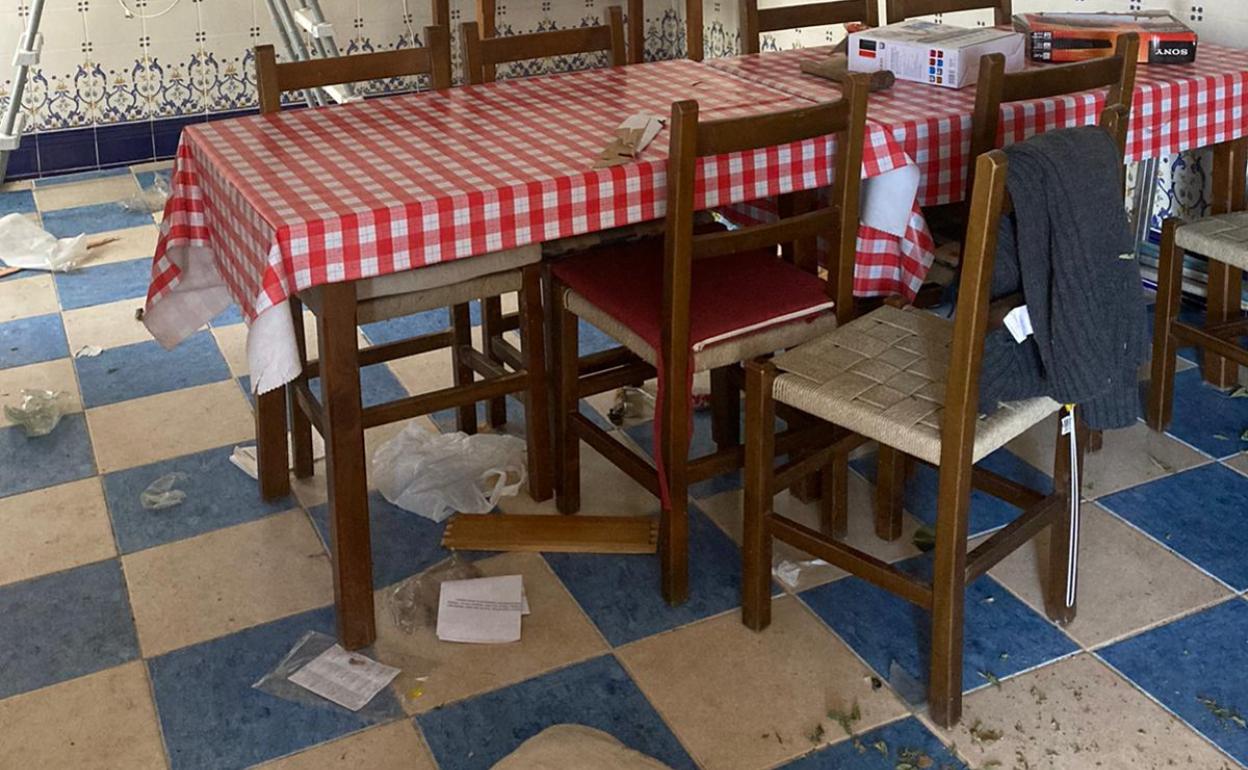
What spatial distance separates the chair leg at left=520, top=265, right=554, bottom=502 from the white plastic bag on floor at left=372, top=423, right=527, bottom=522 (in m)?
0.08

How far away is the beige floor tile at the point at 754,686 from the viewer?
204cm

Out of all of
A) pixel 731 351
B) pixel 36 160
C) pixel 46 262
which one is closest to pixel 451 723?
pixel 731 351

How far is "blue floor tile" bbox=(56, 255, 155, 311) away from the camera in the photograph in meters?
3.89

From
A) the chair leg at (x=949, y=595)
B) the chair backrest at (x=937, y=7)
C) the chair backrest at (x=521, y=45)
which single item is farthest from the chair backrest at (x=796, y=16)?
the chair leg at (x=949, y=595)

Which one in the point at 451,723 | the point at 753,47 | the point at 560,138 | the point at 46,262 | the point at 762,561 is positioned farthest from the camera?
the point at 46,262

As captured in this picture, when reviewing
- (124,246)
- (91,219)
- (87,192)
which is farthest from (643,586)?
(87,192)

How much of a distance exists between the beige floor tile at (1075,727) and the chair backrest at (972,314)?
1.38 feet

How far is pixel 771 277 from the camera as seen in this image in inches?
98.0

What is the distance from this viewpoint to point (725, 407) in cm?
280

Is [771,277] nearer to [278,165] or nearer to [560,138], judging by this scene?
[560,138]

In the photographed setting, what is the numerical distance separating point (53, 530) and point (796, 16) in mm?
2069

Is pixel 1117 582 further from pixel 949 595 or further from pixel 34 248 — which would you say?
pixel 34 248

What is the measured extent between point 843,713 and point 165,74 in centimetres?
409

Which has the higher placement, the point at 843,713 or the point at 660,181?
the point at 660,181
